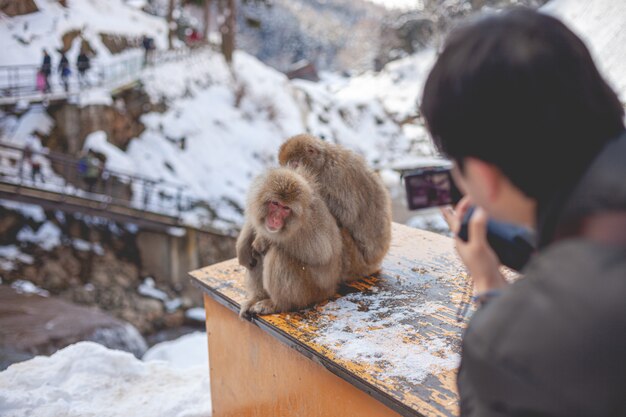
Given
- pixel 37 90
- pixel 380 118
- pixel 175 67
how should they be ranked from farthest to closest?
A: 1. pixel 380 118
2. pixel 175 67
3. pixel 37 90

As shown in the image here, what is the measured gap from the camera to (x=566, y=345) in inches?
27.7

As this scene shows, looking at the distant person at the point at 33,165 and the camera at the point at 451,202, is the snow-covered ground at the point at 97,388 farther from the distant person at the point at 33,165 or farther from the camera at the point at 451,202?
the distant person at the point at 33,165

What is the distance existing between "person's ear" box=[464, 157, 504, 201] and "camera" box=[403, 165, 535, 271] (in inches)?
15.2

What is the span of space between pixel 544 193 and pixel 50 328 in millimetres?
7772

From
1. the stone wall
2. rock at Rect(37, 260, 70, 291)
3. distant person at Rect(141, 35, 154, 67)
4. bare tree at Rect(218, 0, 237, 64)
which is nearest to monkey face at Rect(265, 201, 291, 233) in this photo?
the stone wall

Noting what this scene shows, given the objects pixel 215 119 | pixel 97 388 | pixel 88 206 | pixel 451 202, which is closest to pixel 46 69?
pixel 88 206

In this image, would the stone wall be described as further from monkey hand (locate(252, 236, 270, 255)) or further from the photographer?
the photographer

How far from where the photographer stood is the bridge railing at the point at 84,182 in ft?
36.7

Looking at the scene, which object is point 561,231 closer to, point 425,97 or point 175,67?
point 425,97

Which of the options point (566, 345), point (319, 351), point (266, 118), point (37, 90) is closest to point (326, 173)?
point (319, 351)

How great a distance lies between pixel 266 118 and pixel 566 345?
18.3 meters

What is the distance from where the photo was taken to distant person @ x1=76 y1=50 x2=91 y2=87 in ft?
47.4

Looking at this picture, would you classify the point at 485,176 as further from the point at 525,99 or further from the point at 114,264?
the point at 114,264

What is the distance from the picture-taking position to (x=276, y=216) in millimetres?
2490
